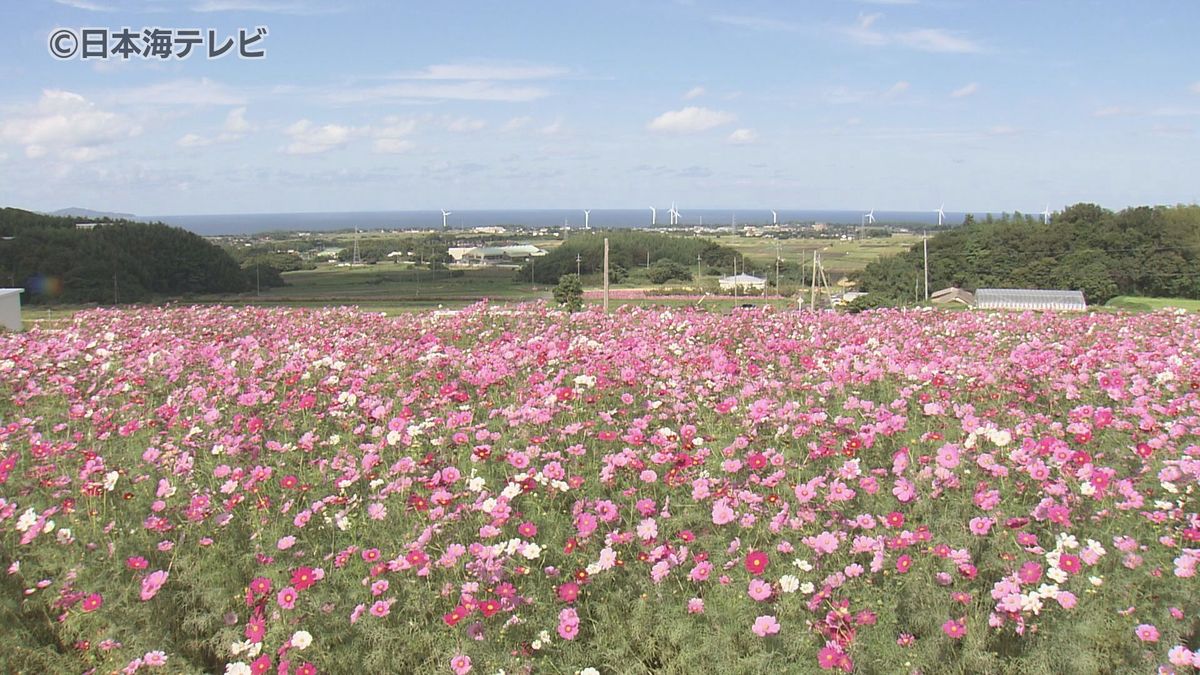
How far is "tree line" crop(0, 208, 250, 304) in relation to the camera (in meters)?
60.4

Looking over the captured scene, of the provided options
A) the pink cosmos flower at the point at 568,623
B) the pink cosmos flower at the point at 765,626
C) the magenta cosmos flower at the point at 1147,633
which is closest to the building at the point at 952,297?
the magenta cosmos flower at the point at 1147,633

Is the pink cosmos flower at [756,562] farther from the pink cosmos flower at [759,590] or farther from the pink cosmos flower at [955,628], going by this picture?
the pink cosmos flower at [955,628]

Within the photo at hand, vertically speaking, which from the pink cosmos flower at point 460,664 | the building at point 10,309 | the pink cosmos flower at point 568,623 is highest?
the building at point 10,309

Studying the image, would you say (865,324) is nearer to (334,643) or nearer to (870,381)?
(870,381)

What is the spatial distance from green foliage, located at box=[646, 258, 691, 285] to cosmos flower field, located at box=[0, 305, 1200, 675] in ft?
309

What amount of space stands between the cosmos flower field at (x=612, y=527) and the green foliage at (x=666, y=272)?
94.2 meters

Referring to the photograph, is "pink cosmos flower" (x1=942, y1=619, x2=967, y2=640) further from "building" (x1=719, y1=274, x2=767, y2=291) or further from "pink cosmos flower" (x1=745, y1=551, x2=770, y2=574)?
"building" (x1=719, y1=274, x2=767, y2=291)

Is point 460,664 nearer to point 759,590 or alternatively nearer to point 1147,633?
point 759,590

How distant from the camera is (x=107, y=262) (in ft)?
208

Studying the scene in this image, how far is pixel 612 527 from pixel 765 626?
957mm

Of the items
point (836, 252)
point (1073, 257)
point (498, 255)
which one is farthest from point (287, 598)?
point (836, 252)

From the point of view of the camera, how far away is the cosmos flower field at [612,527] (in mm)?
3205

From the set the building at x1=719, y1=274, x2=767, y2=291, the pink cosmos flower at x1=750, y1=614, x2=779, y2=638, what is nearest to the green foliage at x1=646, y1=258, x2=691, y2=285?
the building at x1=719, y1=274, x2=767, y2=291

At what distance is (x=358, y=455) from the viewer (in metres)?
4.60
